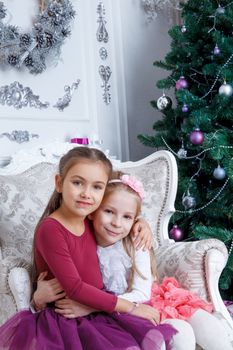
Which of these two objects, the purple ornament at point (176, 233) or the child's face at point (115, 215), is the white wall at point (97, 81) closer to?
the purple ornament at point (176, 233)

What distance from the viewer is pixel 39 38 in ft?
7.64

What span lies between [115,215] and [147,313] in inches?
12.8

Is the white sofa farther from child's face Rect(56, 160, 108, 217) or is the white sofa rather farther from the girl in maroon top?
child's face Rect(56, 160, 108, 217)

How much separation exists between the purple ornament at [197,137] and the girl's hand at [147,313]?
39.0 inches

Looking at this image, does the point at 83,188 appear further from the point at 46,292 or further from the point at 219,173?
the point at 219,173

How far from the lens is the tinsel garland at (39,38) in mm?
2201

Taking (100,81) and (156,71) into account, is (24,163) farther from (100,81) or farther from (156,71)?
(156,71)

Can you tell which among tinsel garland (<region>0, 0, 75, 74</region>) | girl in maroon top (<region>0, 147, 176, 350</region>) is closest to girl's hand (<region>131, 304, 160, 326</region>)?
girl in maroon top (<region>0, 147, 176, 350</region>)

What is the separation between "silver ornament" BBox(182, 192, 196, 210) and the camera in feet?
7.47

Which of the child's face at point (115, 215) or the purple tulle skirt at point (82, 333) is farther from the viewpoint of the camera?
the child's face at point (115, 215)

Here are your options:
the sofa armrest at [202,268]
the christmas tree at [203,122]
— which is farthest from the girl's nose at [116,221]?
the christmas tree at [203,122]

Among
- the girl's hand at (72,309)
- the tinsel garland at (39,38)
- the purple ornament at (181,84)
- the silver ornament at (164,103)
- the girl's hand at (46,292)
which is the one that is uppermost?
the tinsel garland at (39,38)

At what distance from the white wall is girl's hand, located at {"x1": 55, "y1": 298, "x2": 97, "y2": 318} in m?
1.07

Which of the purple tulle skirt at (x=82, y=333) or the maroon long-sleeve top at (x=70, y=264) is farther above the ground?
the maroon long-sleeve top at (x=70, y=264)
